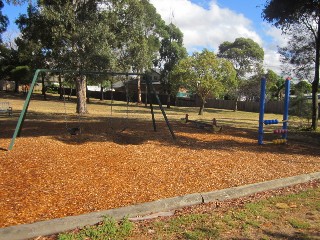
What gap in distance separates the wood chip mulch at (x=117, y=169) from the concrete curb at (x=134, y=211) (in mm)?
281

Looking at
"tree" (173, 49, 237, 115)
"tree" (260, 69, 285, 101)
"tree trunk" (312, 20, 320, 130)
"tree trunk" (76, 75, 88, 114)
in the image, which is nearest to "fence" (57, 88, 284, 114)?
"tree" (260, 69, 285, 101)

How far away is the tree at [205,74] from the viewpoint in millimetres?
30469

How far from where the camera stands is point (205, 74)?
3061 cm

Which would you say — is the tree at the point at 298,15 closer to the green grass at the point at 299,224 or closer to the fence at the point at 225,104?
the green grass at the point at 299,224

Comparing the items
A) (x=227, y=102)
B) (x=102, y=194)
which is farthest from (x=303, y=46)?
(x=227, y=102)

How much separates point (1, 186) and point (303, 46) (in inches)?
651

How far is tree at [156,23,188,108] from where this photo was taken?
4475 centimetres

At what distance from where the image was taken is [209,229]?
4.05 meters

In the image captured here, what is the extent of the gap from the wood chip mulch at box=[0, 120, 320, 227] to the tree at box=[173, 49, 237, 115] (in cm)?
2049

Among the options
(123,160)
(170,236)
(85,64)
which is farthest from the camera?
(85,64)

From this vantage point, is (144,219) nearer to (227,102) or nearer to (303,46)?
(303,46)

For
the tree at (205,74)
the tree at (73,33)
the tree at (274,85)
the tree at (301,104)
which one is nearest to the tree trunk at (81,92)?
the tree at (73,33)

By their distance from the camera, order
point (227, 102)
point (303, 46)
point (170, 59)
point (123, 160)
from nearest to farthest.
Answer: point (123, 160)
point (303, 46)
point (170, 59)
point (227, 102)

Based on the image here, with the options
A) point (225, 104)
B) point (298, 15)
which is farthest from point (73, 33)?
point (225, 104)
